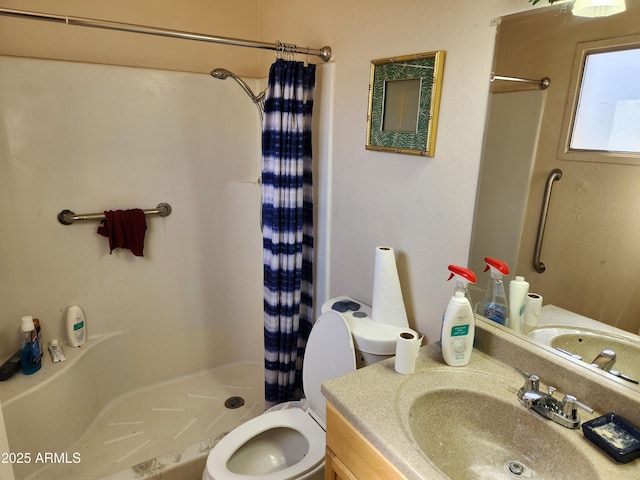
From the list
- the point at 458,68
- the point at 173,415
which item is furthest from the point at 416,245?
the point at 173,415

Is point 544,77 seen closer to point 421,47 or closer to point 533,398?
point 421,47

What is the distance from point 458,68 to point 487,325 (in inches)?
30.4

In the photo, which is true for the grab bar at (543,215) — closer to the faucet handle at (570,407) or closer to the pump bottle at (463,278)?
the pump bottle at (463,278)

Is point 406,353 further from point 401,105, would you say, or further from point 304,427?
point 401,105

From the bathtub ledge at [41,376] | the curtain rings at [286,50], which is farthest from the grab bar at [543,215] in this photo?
the bathtub ledge at [41,376]

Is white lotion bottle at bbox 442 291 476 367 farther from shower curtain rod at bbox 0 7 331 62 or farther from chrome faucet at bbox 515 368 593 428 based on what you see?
shower curtain rod at bbox 0 7 331 62

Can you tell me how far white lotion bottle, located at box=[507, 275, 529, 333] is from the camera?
118 centimetres

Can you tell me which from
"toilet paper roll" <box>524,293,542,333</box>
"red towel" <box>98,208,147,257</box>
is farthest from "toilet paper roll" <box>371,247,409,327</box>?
"red towel" <box>98,208,147,257</box>

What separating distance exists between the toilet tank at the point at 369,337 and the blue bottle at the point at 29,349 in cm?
145

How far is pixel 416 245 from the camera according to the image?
1.44m

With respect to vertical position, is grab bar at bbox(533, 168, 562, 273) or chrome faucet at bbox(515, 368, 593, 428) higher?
grab bar at bbox(533, 168, 562, 273)

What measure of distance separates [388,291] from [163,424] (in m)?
1.49

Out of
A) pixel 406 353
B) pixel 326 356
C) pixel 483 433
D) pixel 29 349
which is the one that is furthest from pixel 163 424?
pixel 483 433

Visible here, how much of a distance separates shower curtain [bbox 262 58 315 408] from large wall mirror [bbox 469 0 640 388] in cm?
82
